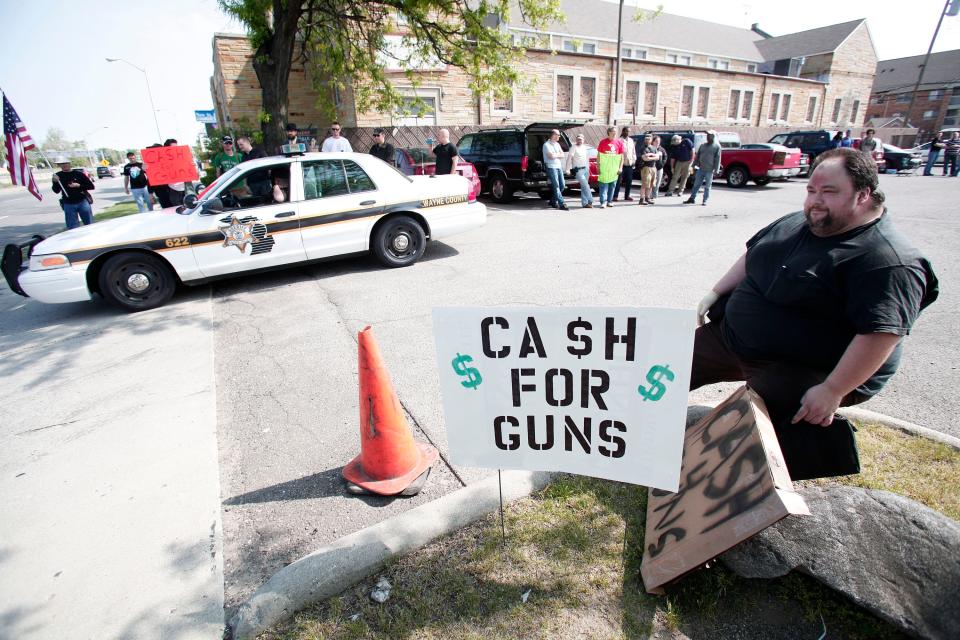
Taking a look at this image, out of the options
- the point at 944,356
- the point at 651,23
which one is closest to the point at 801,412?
the point at 944,356

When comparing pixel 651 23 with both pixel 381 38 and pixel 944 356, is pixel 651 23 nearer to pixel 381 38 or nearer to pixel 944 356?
pixel 381 38

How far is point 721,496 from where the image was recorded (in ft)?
6.15

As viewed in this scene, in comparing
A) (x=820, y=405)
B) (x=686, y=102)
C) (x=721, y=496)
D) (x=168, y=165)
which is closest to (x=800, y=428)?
(x=820, y=405)

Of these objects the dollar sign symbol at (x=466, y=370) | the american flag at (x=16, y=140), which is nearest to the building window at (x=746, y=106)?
the american flag at (x=16, y=140)

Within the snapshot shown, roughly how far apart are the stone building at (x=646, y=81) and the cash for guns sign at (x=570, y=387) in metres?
11.6

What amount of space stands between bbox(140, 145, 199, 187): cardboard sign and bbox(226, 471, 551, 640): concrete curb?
9.56 metres

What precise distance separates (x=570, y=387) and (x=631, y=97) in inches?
1315

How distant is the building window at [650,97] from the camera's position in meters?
30.8

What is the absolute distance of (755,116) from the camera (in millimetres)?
36000

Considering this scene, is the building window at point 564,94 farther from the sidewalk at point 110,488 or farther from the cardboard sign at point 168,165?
the sidewalk at point 110,488

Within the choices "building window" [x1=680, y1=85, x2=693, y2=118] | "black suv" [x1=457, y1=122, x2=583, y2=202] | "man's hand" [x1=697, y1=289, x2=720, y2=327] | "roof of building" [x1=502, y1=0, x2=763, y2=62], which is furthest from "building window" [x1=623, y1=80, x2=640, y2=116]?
"man's hand" [x1=697, y1=289, x2=720, y2=327]

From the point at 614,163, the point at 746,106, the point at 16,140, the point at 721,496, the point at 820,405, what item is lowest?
the point at 721,496

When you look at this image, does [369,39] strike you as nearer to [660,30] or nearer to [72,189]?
[72,189]

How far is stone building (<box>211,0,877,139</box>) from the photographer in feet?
76.1
